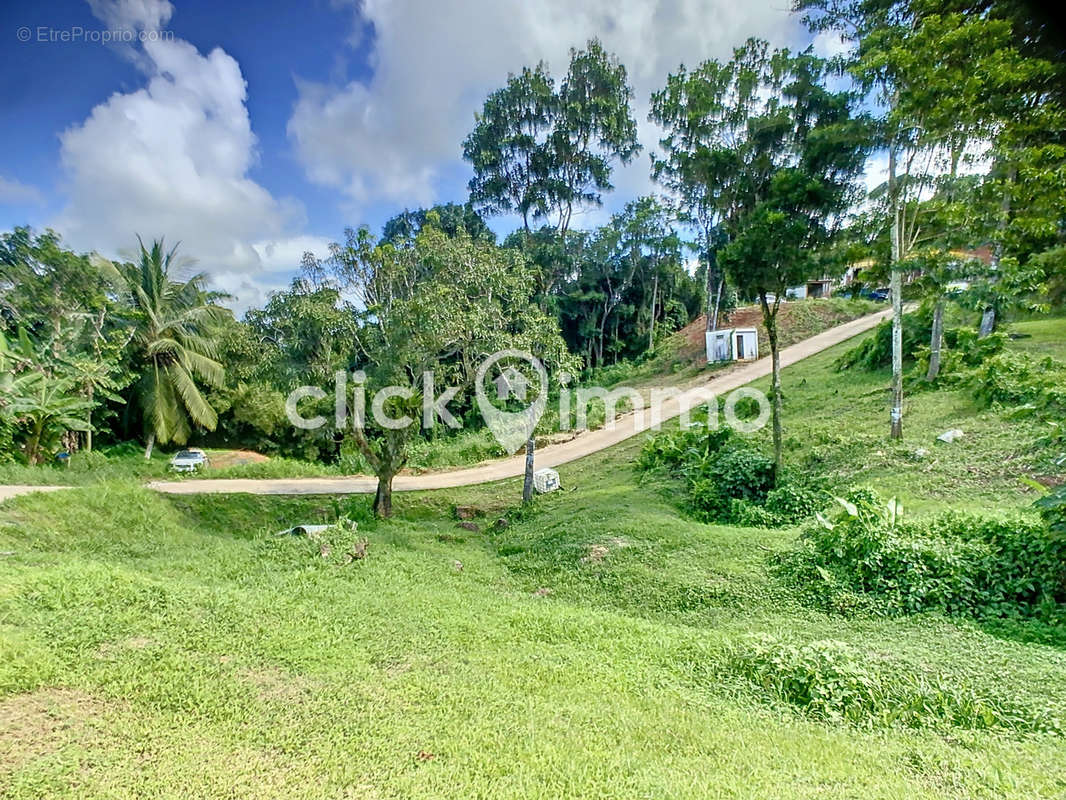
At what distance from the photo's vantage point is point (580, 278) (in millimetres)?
27734

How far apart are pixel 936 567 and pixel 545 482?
7.98 meters

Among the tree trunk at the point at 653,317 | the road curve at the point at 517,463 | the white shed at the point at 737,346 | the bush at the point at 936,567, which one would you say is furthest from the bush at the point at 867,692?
the tree trunk at the point at 653,317

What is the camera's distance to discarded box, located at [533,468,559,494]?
11.9m

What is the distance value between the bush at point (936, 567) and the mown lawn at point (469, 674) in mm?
306

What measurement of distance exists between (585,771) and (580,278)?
26645mm

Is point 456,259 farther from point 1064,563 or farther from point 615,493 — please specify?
point 1064,563

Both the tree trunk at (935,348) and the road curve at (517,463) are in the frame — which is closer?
the tree trunk at (935,348)

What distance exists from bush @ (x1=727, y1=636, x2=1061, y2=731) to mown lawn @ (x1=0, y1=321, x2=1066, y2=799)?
2.7 inches

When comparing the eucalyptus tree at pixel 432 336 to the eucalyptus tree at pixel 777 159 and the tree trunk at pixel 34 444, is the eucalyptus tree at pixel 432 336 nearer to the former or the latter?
the eucalyptus tree at pixel 777 159

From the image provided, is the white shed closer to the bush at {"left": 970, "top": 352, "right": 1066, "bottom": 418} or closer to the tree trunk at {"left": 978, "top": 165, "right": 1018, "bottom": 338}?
the bush at {"left": 970, "top": 352, "right": 1066, "bottom": 418}

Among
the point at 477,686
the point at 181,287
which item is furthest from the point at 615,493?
the point at 181,287

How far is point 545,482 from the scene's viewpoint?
471 inches

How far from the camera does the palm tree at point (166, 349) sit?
18.1m

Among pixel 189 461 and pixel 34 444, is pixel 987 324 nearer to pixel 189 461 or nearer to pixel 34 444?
pixel 189 461
